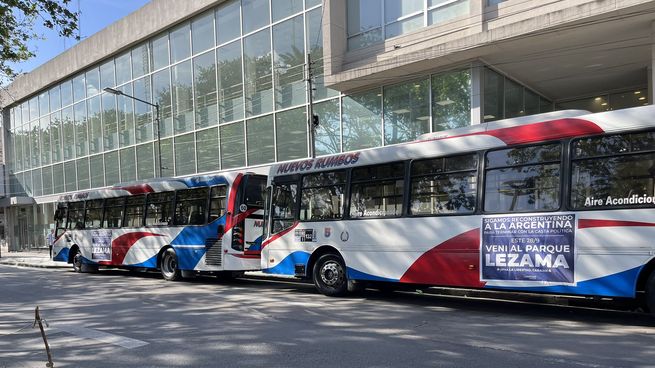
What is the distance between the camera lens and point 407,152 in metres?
9.73

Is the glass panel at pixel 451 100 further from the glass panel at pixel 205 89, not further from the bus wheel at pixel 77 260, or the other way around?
the bus wheel at pixel 77 260

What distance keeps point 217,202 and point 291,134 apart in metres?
6.86

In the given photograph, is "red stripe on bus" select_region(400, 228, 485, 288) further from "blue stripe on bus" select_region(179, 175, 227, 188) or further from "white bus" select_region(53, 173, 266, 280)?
"blue stripe on bus" select_region(179, 175, 227, 188)

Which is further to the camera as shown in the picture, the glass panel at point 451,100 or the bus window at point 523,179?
the glass panel at point 451,100

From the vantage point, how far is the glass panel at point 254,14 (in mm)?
21172

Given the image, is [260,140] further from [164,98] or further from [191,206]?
[164,98]

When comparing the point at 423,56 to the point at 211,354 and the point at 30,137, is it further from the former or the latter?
the point at 30,137

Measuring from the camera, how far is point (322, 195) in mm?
11156

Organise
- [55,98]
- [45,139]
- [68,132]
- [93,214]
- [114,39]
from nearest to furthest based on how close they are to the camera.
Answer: [93,214] → [114,39] → [68,132] → [55,98] → [45,139]

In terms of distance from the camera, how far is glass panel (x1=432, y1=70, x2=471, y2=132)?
15609 mm

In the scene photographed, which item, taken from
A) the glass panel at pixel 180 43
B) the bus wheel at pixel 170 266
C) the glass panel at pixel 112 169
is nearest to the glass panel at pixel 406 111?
the bus wheel at pixel 170 266

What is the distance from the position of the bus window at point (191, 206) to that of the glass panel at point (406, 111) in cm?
666

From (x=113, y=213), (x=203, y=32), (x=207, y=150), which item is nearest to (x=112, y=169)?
(x=207, y=150)

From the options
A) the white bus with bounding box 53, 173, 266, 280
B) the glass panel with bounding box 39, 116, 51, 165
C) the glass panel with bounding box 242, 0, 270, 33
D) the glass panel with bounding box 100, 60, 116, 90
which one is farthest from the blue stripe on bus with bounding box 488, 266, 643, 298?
the glass panel with bounding box 39, 116, 51, 165
